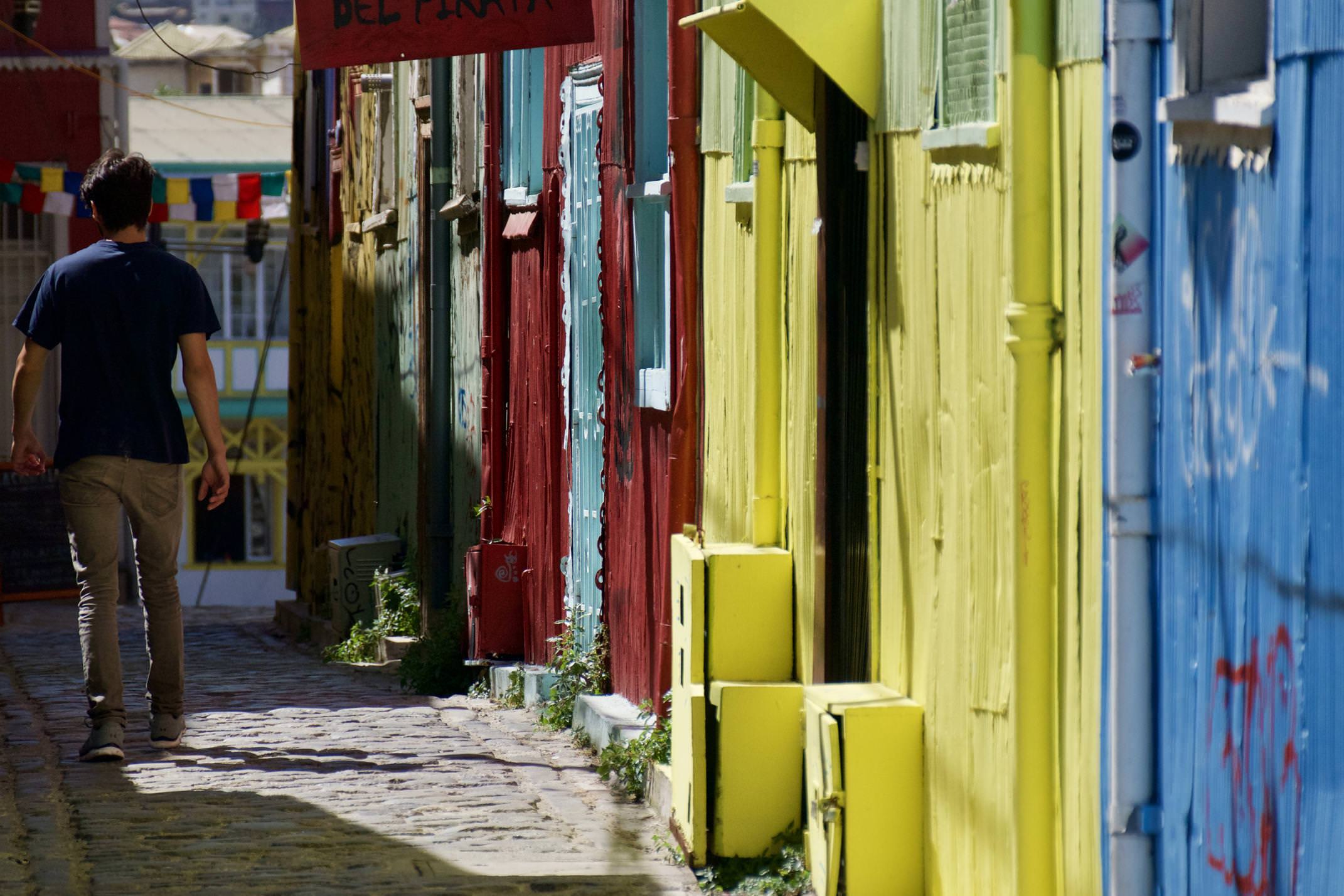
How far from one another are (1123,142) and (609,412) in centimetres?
449

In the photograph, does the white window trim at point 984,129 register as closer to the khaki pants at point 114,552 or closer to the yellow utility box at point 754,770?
the yellow utility box at point 754,770

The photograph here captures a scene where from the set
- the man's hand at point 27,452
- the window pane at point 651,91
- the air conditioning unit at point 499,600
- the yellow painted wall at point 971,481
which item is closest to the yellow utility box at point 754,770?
the yellow painted wall at point 971,481

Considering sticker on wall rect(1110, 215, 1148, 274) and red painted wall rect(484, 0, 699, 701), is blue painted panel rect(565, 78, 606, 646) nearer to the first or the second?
red painted wall rect(484, 0, 699, 701)

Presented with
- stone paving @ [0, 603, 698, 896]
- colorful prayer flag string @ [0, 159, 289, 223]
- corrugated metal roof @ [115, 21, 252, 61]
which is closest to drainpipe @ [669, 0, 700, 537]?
stone paving @ [0, 603, 698, 896]

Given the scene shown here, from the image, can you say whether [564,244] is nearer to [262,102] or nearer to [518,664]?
[518,664]

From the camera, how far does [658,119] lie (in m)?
6.98

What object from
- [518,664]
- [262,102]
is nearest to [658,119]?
[518,664]

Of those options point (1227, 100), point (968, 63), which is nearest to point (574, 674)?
point (968, 63)

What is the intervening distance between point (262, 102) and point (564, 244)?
27.9 metres

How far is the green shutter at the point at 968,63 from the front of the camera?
12.7ft

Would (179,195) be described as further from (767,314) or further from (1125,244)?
(1125,244)

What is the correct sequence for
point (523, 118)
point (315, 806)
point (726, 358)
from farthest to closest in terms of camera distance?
1. point (523, 118)
2. point (726, 358)
3. point (315, 806)

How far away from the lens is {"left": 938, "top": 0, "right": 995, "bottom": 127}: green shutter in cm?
388

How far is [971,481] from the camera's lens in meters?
3.98
